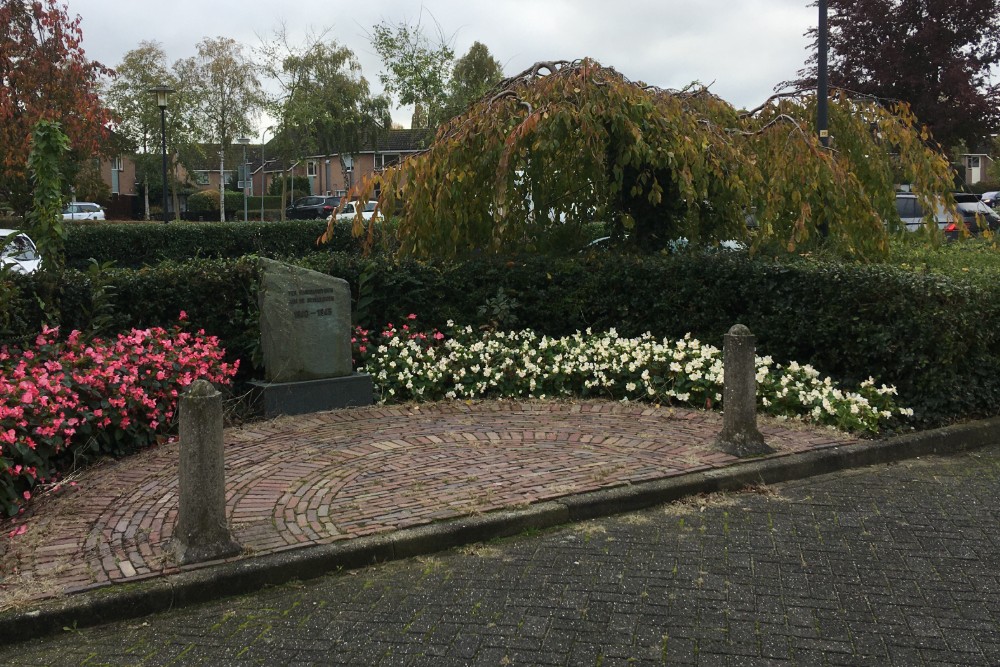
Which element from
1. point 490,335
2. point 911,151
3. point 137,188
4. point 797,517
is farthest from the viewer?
point 137,188

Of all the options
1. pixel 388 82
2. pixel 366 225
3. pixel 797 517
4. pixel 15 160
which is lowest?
pixel 797 517

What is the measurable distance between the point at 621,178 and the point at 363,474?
213 inches

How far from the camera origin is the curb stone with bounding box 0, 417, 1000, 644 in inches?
153

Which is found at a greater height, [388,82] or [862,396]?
[388,82]

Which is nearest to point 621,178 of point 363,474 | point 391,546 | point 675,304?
point 675,304

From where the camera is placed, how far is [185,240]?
21.5m

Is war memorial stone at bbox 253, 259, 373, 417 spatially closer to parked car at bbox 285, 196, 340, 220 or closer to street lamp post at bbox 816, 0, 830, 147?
street lamp post at bbox 816, 0, 830, 147

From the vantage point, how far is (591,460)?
20.0 feet

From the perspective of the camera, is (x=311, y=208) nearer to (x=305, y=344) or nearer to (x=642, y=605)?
(x=305, y=344)

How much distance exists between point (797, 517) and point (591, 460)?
4.71ft

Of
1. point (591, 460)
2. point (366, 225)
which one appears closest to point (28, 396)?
point (591, 460)

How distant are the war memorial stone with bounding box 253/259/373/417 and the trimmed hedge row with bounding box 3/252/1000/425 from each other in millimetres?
473

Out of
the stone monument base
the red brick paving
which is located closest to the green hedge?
the stone monument base

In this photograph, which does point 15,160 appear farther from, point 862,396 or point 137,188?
point 137,188
